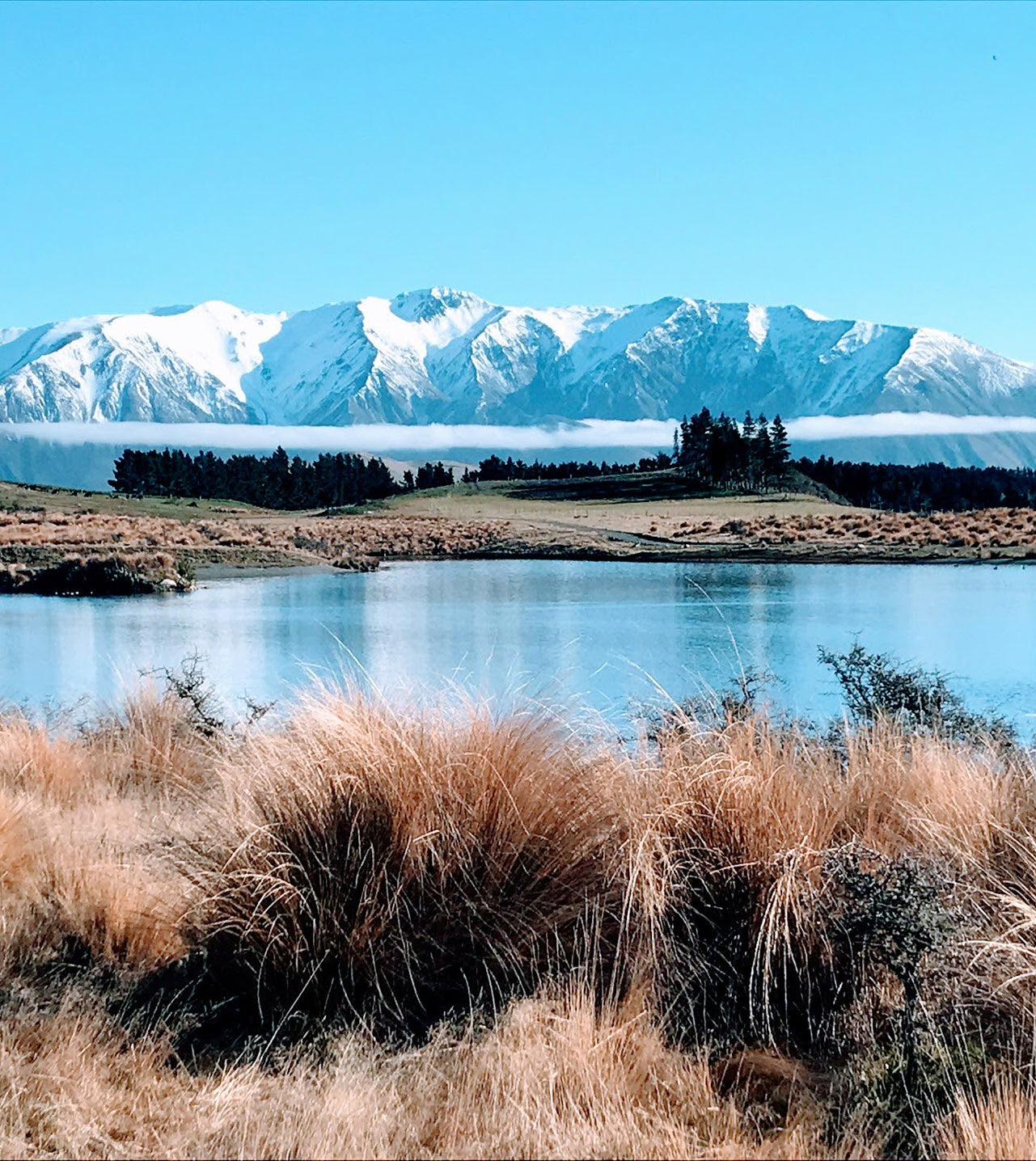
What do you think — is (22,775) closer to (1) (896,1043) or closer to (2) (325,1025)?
(2) (325,1025)

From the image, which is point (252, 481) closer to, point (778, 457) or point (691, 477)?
point (691, 477)

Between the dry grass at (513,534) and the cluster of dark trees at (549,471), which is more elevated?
the cluster of dark trees at (549,471)

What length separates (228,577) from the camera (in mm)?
37312

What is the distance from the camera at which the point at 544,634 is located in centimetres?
2011

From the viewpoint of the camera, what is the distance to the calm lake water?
12930 millimetres

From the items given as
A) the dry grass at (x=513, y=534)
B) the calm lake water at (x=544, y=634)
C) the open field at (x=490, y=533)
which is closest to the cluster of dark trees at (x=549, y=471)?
the open field at (x=490, y=533)

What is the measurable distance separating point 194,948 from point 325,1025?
72 centimetres

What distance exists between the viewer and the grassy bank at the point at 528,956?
10.5ft

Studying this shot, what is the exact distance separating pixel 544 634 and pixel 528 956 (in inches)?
628

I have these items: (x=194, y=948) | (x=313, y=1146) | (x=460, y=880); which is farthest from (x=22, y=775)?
(x=313, y=1146)

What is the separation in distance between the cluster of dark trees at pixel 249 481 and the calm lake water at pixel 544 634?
74.5 metres

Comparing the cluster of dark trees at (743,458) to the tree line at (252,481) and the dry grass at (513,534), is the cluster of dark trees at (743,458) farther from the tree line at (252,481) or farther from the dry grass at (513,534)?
the tree line at (252,481)

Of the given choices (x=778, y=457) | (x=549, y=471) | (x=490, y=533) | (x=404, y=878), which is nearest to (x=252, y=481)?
(x=549, y=471)

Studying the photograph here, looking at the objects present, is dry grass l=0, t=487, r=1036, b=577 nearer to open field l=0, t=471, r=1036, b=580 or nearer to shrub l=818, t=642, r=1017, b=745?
open field l=0, t=471, r=1036, b=580
